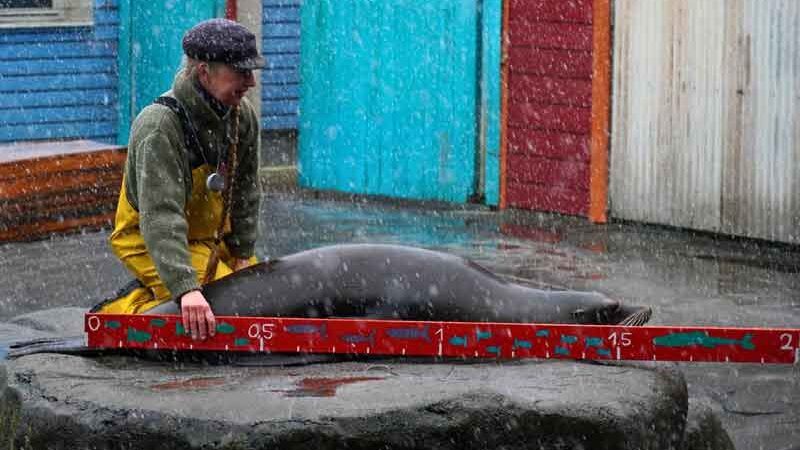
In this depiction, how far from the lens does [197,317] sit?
5059 mm

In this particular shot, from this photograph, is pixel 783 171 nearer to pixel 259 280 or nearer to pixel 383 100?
pixel 383 100

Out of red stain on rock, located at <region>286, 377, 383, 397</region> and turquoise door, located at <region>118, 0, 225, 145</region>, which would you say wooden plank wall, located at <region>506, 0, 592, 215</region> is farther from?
red stain on rock, located at <region>286, 377, 383, 397</region>

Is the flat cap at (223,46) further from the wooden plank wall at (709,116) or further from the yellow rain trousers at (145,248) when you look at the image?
the wooden plank wall at (709,116)

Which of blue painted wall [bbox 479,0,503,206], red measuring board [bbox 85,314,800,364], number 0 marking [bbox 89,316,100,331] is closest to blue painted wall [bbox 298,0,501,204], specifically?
blue painted wall [bbox 479,0,503,206]

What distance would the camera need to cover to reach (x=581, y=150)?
38.9 ft

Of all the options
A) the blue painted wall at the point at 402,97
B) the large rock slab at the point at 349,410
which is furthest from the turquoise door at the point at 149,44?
the large rock slab at the point at 349,410

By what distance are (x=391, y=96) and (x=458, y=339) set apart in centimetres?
766

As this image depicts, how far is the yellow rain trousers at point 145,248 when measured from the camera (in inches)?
215

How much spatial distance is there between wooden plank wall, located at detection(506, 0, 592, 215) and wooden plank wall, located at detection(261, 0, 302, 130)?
5177mm

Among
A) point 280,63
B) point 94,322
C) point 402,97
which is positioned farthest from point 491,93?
point 94,322

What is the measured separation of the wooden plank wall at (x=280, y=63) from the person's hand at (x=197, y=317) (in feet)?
39.1

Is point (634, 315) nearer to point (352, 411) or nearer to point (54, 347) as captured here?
point (352, 411)

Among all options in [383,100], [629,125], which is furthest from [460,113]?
[629,125]

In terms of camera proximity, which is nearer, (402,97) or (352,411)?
(352,411)
